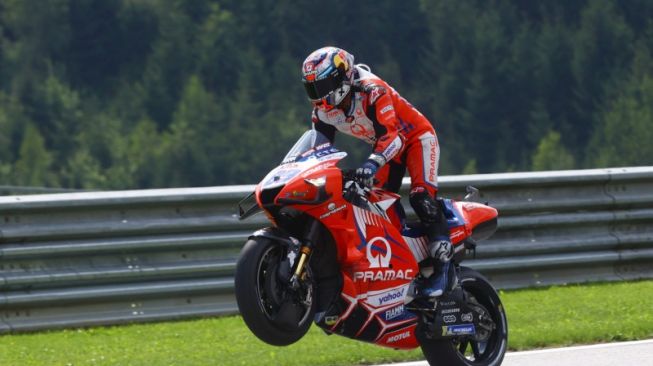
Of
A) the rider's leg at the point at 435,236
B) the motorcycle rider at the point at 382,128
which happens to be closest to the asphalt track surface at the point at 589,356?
the rider's leg at the point at 435,236

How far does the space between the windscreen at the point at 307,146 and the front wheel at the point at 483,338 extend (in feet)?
4.14

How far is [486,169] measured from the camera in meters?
99.9

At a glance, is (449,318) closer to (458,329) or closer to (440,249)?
(458,329)

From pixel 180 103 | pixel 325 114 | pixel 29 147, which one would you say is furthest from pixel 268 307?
pixel 180 103

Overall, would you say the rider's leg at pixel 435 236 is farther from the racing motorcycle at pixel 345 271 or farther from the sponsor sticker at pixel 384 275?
the sponsor sticker at pixel 384 275

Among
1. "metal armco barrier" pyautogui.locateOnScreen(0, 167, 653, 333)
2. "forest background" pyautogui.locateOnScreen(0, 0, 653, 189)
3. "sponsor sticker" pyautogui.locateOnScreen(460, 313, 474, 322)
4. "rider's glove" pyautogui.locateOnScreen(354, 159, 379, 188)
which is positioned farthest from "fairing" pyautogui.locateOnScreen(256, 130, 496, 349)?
"forest background" pyautogui.locateOnScreen(0, 0, 653, 189)

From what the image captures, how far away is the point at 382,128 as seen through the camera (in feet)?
24.0

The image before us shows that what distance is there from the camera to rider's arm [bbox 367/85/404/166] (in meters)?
7.25

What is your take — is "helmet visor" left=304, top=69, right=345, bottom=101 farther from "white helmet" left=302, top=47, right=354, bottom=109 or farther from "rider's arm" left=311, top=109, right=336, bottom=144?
"rider's arm" left=311, top=109, right=336, bottom=144

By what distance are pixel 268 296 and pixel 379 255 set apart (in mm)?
762

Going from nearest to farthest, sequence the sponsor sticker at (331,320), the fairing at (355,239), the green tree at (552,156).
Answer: the fairing at (355,239)
the sponsor sticker at (331,320)
the green tree at (552,156)

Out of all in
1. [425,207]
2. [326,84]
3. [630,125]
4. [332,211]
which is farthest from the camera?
[630,125]

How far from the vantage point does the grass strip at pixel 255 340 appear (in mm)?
8406

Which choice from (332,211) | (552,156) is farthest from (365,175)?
(552,156)
